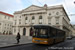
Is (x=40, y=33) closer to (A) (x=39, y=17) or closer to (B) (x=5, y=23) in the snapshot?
(A) (x=39, y=17)

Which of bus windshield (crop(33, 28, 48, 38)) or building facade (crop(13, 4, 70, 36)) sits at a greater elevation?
building facade (crop(13, 4, 70, 36))

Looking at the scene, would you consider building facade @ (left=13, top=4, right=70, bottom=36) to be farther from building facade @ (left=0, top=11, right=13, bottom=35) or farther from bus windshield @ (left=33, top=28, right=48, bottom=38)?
bus windshield @ (left=33, top=28, right=48, bottom=38)

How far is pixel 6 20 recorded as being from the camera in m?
72.0

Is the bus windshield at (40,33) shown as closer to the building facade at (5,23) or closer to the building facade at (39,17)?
the building facade at (39,17)

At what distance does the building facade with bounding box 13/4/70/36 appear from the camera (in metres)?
49.0

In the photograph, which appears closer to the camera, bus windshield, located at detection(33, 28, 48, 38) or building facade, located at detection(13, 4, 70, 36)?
bus windshield, located at detection(33, 28, 48, 38)

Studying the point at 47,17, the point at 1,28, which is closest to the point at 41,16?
the point at 47,17

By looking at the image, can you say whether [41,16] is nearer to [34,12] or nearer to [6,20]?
[34,12]

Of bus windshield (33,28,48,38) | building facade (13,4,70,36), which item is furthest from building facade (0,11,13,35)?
bus windshield (33,28,48,38)

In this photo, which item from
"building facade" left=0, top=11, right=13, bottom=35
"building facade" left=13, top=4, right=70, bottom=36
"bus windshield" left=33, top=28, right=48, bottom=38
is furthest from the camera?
"building facade" left=0, top=11, right=13, bottom=35

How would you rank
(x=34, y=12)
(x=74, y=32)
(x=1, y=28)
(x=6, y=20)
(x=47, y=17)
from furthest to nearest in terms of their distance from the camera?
(x=74, y=32)
(x=6, y=20)
(x=1, y=28)
(x=34, y=12)
(x=47, y=17)

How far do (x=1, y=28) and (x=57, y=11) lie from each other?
127 ft

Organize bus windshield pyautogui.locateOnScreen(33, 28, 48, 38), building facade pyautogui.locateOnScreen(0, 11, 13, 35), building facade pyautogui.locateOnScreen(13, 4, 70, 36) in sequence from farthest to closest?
building facade pyautogui.locateOnScreen(0, 11, 13, 35) < building facade pyautogui.locateOnScreen(13, 4, 70, 36) < bus windshield pyautogui.locateOnScreen(33, 28, 48, 38)

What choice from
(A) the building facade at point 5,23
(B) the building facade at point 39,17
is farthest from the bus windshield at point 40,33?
(A) the building facade at point 5,23
